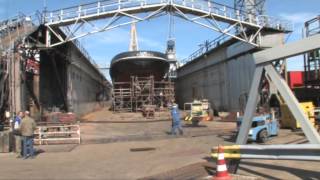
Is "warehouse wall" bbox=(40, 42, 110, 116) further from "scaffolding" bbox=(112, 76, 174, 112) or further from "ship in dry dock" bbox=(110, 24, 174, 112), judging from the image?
"ship in dry dock" bbox=(110, 24, 174, 112)

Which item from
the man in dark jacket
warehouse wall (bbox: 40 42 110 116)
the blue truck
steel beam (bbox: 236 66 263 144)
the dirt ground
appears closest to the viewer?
steel beam (bbox: 236 66 263 144)

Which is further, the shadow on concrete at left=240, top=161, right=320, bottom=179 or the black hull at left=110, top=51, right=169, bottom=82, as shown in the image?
the black hull at left=110, top=51, right=169, bottom=82

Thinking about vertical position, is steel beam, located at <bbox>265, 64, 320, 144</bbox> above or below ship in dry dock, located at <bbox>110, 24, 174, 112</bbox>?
below

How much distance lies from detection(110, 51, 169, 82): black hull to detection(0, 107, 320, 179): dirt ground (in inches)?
1094

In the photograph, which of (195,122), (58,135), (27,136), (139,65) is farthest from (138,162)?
(139,65)

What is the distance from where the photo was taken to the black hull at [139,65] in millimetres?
51344

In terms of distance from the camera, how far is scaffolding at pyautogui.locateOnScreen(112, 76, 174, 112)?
5019 cm

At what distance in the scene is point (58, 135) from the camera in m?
23.2

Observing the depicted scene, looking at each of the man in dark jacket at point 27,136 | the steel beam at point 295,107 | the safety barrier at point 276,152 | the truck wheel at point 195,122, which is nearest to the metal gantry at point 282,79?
the steel beam at point 295,107

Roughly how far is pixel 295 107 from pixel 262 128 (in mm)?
11737

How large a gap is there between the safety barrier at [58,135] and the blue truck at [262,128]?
745cm

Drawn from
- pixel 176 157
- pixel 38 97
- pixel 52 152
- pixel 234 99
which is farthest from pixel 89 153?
pixel 234 99

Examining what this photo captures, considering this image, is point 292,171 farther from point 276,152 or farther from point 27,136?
point 27,136

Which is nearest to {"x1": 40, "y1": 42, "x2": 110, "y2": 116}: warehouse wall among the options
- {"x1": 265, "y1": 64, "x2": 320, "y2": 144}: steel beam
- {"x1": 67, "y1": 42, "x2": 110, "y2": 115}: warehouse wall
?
{"x1": 67, "y1": 42, "x2": 110, "y2": 115}: warehouse wall
